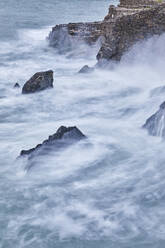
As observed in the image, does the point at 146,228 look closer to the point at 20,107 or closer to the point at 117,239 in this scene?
the point at 117,239

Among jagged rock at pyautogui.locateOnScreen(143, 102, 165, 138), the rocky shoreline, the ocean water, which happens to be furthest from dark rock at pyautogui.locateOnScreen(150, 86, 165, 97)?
jagged rock at pyautogui.locateOnScreen(143, 102, 165, 138)

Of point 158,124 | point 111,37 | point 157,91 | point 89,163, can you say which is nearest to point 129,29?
point 111,37

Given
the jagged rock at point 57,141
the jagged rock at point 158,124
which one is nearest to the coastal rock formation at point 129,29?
the jagged rock at point 158,124

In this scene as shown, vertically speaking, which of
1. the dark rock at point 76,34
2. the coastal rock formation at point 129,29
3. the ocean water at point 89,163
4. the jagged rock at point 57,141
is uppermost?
the coastal rock formation at point 129,29

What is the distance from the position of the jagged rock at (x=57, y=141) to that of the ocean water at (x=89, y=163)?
0.23m

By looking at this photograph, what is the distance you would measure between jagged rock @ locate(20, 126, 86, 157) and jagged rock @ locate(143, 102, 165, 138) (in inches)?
85.0

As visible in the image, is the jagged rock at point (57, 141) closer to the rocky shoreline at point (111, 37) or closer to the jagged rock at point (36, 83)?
the rocky shoreline at point (111, 37)

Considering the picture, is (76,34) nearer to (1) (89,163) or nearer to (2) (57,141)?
(2) (57,141)

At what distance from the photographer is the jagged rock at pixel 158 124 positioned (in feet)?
44.4

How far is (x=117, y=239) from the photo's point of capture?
9.12 metres

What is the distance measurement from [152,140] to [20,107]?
6.26 m

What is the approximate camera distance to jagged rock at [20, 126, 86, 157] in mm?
12484

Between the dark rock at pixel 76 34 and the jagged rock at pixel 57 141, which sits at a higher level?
the dark rock at pixel 76 34

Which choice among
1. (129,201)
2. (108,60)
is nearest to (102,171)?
(129,201)
